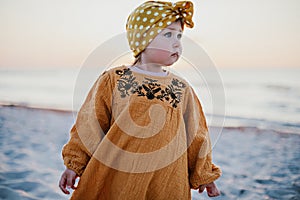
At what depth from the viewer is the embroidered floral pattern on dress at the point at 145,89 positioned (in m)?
1.10

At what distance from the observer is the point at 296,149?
2621 millimetres

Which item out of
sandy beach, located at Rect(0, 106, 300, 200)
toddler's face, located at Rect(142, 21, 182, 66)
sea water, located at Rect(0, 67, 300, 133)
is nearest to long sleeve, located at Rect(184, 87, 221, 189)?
toddler's face, located at Rect(142, 21, 182, 66)

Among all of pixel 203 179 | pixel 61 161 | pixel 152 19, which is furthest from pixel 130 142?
pixel 61 161

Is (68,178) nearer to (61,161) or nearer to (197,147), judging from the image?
(197,147)

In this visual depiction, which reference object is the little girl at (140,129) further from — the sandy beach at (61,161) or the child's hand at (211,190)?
the sandy beach at (61,161)

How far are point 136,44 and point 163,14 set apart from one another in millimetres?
130

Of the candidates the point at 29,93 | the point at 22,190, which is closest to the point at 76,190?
the point at 22,190

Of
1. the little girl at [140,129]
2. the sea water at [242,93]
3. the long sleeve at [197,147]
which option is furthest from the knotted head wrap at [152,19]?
the sea water at [242,93]

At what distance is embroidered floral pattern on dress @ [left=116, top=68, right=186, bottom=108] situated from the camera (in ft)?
3.62

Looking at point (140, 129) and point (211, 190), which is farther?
point (211, 190)

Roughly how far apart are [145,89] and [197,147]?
27cm

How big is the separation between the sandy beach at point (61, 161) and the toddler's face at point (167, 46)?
1.00 m

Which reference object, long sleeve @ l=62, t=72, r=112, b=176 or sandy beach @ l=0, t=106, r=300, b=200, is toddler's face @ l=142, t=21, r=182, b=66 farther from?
sandy beach @ l=0, t=106, r=300, b=200

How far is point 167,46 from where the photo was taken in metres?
1.11
